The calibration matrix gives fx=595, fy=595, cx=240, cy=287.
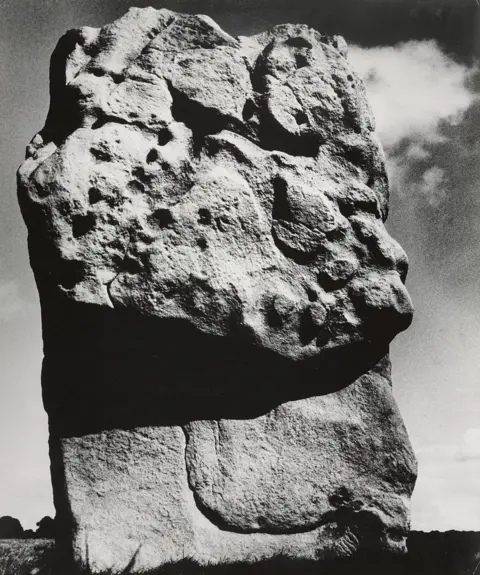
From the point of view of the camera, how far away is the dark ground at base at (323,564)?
2.02 meters

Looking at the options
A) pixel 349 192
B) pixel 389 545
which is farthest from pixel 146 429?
pixel 349 192

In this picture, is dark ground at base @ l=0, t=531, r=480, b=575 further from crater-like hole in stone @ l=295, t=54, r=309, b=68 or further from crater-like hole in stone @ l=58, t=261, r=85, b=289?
crater-like hole in stone @ l=295, t=54, r=309, b=68

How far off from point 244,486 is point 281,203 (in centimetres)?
104

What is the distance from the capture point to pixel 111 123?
7.09ft

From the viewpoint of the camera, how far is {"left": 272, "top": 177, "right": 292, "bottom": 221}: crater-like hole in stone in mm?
2207

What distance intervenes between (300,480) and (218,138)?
4.28ft

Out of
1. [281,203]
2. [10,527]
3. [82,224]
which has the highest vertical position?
[281,203]

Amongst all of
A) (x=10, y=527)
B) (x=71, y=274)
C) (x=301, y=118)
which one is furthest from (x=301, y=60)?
(x=10, y=527)

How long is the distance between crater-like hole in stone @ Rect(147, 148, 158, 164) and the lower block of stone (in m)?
0.96

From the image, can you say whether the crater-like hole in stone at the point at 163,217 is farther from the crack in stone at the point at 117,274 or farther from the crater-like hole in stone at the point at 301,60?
the crater-like hole in stone at the point at 301,60

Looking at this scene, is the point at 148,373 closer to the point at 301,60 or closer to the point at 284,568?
the point at 284,568

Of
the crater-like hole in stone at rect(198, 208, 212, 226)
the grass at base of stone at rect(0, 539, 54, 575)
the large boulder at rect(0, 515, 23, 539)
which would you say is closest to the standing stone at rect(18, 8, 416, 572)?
the crater-like hole in stone at rect(198, 208, 212, 226)

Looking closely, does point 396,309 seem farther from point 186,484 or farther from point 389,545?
point 186,484

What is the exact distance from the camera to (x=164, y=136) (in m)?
2.23
